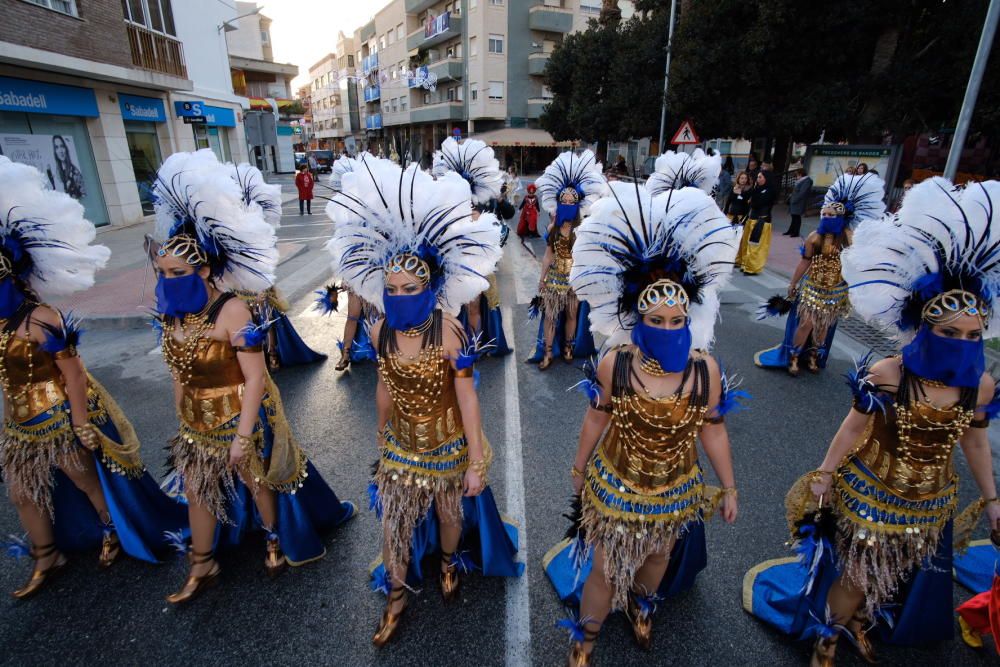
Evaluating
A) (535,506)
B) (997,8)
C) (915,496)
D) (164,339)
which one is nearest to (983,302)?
(915,496)

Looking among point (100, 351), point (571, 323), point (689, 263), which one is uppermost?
point (689, 263)

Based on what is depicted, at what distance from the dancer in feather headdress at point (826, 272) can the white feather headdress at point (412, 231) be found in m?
4.53

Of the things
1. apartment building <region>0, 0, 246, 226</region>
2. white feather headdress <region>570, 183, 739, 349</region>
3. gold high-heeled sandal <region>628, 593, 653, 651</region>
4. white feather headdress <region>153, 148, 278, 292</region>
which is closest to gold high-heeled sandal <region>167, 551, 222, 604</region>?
white feather headdress <region>153, 148, 278, 292</region>

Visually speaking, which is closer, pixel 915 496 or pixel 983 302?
pixel 983 302

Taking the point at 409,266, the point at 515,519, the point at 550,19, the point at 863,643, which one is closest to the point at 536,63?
the point at 550,19

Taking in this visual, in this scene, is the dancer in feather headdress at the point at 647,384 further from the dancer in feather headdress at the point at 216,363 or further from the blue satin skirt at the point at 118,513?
the blue satin skirt at the point at 118,513

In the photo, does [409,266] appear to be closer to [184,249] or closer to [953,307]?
[184,249]

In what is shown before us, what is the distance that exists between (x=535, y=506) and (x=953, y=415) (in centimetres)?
248

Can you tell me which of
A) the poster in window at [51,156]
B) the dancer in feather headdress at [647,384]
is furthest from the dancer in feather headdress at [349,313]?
the poster in window at [51,156]

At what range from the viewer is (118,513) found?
311 cm

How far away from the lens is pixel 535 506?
3.78 meters

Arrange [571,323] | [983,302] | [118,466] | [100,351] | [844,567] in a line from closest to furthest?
[983,302] < [844,567] < [118,466] < [571,323] < [100,351]

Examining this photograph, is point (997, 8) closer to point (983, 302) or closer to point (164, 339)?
point (983, 302)

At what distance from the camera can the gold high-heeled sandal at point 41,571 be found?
298cm
